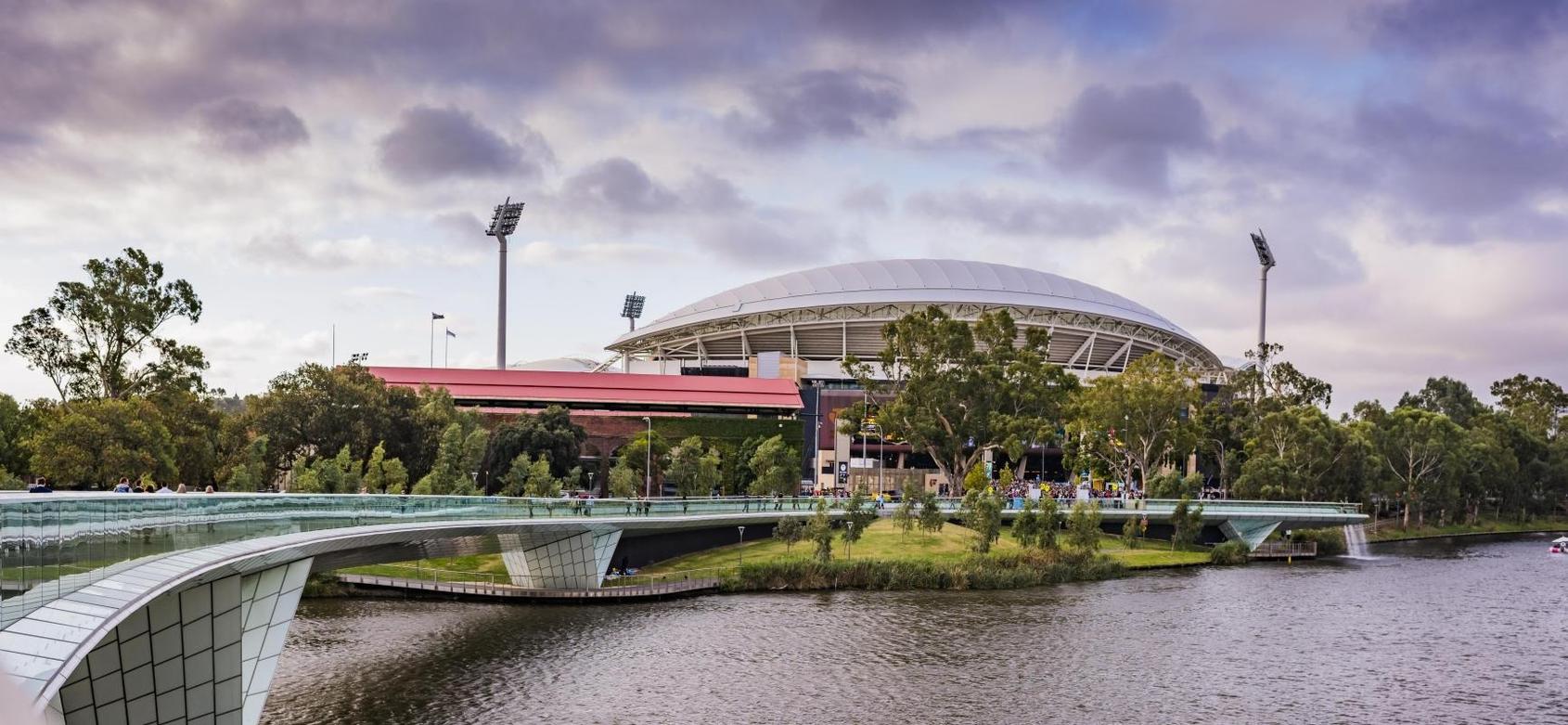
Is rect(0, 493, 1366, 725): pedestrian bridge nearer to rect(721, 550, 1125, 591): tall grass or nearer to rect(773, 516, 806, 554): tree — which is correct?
rect(721, 550, 1125, 591): tall grass

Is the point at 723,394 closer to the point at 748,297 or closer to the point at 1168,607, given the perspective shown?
the point at 748,297

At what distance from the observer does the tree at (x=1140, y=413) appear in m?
96.5

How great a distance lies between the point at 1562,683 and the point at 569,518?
4326 cm

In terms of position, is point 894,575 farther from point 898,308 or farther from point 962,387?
point 898,308

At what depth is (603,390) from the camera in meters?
123

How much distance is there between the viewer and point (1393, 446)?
4732 inches

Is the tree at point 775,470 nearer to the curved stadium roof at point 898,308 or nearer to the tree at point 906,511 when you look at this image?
the tree at point 906,511

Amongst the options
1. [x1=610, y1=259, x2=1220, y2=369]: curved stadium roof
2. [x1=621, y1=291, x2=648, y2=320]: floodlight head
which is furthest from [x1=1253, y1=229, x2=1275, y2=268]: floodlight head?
[x1=621, y1=291, x2=648, y2=320]: floodlight head

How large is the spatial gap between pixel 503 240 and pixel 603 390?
27.4 metres

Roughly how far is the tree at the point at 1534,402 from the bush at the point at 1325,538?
2874 inches

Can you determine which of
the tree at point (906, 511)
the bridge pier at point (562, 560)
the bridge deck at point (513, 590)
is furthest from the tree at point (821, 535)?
the bridge pier at point (562, 560)

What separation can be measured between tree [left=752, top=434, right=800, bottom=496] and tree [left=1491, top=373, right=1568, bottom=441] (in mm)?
110989

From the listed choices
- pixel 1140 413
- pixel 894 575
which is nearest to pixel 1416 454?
pixel 1140 413

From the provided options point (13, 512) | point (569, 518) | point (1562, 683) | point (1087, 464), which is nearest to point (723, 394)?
point (1087, 464)
